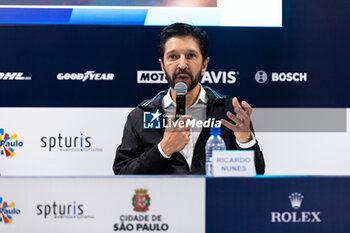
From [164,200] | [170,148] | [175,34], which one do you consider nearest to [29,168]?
[170,148]

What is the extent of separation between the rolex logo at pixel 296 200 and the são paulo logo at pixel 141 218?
1.90 feet

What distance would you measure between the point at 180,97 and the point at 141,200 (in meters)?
1.45

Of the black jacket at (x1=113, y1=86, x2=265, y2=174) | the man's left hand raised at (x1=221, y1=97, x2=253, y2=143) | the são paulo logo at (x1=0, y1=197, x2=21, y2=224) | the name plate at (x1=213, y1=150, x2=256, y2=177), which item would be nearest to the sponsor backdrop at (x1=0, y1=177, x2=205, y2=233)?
the são paulo logo at (x1=0, y1=197, x2=21, y2=224)

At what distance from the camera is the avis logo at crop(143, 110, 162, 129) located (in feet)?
11.0

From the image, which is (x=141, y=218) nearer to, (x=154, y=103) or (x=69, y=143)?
(x=154, y=103)

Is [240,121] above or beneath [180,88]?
beneath

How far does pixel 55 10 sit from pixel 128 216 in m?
2.03

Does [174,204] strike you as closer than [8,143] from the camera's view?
Yes

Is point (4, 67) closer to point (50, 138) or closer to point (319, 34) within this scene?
point (50, 138)

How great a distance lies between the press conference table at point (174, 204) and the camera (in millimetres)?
2004

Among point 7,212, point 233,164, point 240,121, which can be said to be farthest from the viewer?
point 240,121

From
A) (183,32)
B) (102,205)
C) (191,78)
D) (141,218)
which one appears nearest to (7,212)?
(102,205)

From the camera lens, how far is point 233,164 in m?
2.12

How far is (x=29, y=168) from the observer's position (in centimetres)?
344
